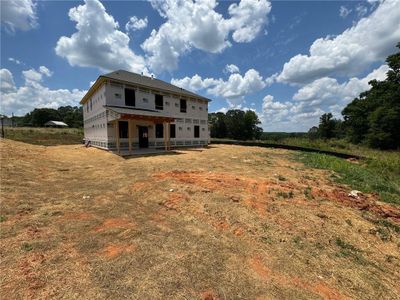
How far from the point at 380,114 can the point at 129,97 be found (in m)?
38.9

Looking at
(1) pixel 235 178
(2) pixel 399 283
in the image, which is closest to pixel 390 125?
(1) pixel 235 178

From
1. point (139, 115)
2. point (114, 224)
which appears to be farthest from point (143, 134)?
point (114, 224)

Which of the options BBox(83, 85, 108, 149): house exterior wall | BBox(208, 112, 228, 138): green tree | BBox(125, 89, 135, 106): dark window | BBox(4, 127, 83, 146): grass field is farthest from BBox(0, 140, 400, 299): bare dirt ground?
BBox(208, 112, 228, 138): green tree

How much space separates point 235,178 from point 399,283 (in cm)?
543

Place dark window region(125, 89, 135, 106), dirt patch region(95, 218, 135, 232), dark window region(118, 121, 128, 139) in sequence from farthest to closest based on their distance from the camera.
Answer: dark window region(125, 89, 135, 106), dark window region(118, 121, 128, 139), dirt patch region(95, 218, 135, 232)

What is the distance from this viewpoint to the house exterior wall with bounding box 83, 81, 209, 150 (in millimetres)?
16875

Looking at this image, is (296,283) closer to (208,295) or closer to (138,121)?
(208,295)

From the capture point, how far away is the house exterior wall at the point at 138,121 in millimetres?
16875

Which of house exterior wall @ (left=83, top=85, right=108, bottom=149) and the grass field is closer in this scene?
house exterior wall @ (left=83, top=85, right=108, bottom=149)

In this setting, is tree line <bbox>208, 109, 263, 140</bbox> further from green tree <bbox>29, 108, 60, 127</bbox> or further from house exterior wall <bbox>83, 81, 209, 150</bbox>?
green tree <bbox>29, 108, 60, 127</bbox>

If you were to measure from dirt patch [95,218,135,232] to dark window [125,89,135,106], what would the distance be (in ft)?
49.0

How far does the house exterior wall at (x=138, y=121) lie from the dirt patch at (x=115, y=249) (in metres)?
13.9

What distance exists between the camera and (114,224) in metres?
4.50

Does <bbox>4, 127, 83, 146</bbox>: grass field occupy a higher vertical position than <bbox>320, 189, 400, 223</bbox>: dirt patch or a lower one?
higher
